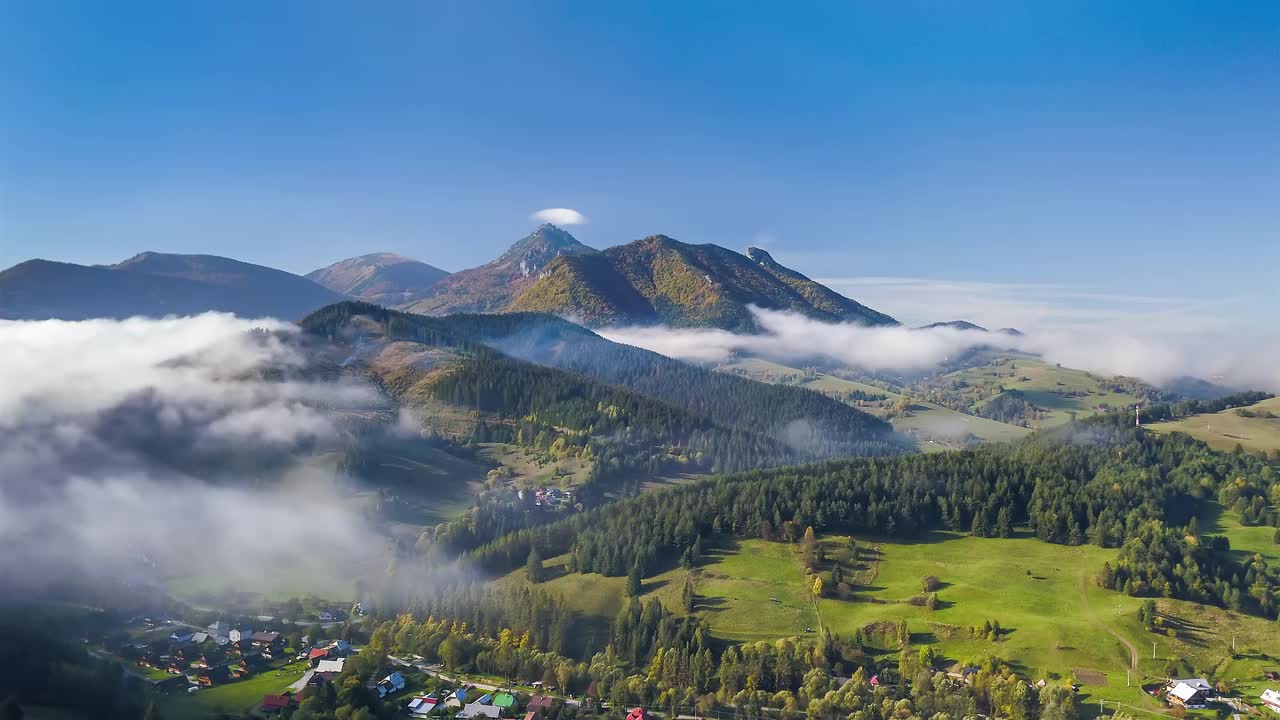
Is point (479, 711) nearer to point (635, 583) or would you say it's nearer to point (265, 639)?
point (635, 583)

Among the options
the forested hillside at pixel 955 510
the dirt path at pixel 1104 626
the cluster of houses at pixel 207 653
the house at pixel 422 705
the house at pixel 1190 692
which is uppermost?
the forested hillside at pixel 955 510

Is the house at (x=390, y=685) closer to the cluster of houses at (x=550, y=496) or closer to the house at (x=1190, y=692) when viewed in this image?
the cluster of houses at (x=550, y=496)

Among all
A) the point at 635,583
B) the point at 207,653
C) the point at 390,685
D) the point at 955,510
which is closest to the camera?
the point at 390,685

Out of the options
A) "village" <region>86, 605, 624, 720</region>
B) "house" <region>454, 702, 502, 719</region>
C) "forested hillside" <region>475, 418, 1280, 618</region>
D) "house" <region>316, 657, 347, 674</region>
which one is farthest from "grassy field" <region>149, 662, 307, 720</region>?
"forested hillside" <region>475, 418, 1280, 618</region>

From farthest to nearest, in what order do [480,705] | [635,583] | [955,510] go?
[955,510] → [635,583] → [480,705]

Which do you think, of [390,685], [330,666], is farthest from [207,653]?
[390,685]

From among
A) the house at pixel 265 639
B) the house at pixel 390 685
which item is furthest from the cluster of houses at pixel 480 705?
the house at pixel 265 639
